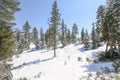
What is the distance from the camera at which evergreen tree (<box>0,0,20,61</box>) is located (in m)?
17.7

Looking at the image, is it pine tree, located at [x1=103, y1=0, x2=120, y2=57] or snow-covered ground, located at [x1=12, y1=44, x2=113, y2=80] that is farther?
pine tree, located at [x1=103, y1=0, x2=120, y2=57]

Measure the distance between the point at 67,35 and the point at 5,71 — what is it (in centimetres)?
7438

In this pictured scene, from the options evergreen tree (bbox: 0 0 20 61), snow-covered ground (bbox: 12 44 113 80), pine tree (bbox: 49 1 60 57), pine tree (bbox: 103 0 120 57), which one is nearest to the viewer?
evergreen tree (bbox: 0 0 20 61)

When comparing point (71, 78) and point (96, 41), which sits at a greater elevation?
point (96, 41)

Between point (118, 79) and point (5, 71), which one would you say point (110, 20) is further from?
point (5, 71)

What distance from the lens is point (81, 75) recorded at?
2139 cm

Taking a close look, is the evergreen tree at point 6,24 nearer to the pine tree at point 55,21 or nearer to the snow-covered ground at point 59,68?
the snow-covered ground at point 59,68

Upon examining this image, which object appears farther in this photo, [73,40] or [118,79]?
[73,40]

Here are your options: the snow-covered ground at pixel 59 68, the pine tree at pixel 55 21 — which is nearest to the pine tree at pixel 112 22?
the snow-covered ground at pixel 59 68

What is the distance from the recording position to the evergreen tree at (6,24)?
17.7 metres

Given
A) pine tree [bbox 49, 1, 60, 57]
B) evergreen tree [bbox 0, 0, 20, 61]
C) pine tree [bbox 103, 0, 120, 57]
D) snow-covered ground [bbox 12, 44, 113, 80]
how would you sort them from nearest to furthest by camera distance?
evergreen tree [bbox 0, 0, 20, 61]
snow-covered ground [bbox 12, 44, 113, 80]
pine tree [bbox 103, 0, 120, 57]
pine tree [bbox 49, 1, 60, 57]

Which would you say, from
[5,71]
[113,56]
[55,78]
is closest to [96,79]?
[55,78]

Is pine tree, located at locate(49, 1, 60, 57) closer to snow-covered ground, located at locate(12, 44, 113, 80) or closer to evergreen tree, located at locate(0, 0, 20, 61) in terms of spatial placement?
snow-covered ground, located at locate(12, 44, 113, 80)

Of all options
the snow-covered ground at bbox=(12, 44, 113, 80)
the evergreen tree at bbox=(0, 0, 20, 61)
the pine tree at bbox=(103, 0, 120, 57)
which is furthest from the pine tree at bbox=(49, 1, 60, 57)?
the evergreen tree at bbox=(0, 0, 20, 61)
